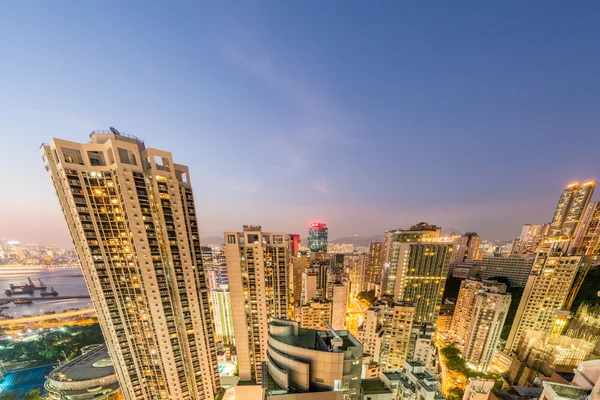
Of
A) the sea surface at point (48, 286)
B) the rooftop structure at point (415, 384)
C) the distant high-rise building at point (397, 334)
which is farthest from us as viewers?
the sea surface at point (48, 286)

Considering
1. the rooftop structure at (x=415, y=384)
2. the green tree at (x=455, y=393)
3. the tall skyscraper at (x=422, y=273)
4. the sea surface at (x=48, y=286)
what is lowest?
the sea surface at (x=48, y=286)

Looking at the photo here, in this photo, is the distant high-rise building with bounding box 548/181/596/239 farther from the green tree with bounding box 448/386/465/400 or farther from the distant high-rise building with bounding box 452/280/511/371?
the green tree with bounding box 448/386/465/400

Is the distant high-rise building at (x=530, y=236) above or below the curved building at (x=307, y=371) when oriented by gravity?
above

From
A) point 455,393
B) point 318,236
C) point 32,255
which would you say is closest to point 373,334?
point 455,393

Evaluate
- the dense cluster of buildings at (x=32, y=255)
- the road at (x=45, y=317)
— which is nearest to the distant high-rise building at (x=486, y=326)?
the road at (x=45, y=317)

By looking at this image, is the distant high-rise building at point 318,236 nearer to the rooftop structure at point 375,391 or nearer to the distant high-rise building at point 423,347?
the distant high-rise building at point 423,347

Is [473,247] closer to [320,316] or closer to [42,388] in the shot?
[320,316]

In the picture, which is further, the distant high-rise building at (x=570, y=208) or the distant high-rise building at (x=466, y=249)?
the distant high-rise building at (x=466, y=249)
